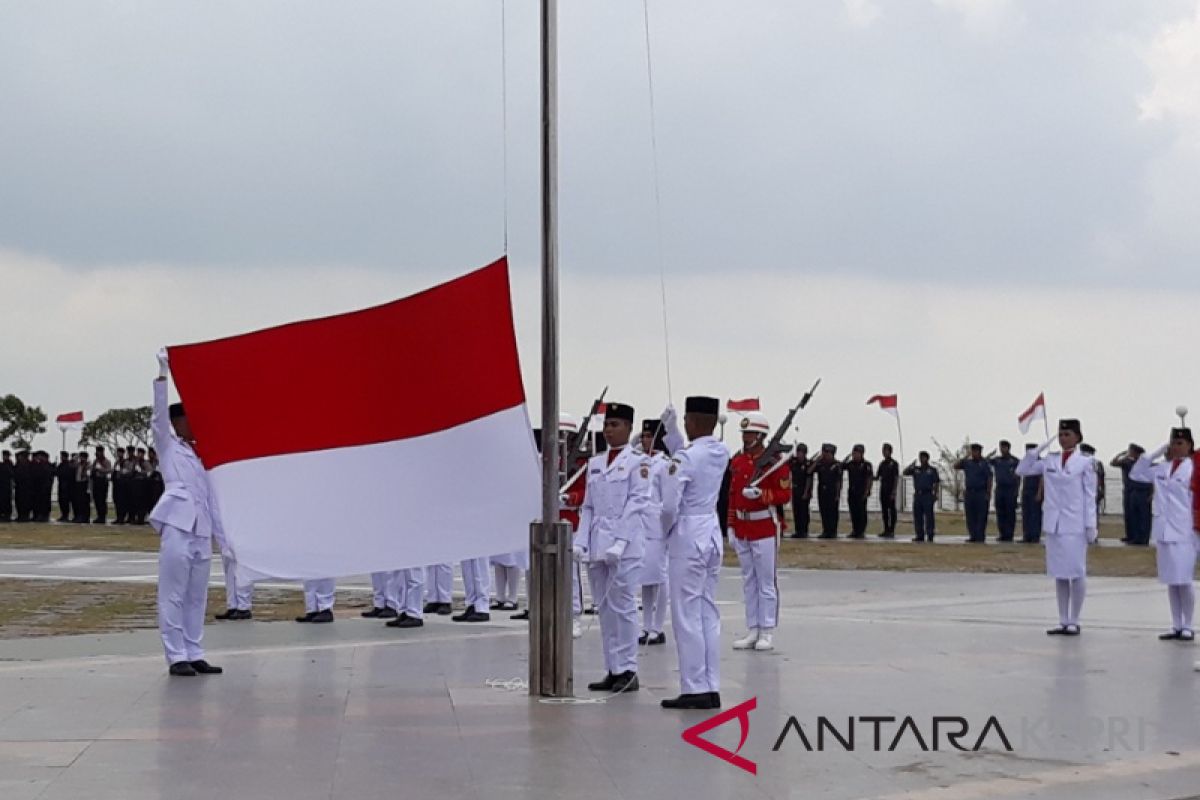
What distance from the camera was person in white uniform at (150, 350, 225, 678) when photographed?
13.0m

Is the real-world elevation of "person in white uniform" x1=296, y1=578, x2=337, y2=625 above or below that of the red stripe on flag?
below

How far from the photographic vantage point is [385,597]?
1900cm

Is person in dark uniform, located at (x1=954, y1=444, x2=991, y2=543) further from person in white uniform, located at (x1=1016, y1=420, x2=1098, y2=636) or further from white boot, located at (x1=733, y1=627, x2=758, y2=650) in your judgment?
white boot, located at (x1=733, y1=627, x2=758, y2=650)

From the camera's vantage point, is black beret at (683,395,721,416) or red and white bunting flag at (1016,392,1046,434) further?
red and white bunting flag at (1016,392,1046,434)

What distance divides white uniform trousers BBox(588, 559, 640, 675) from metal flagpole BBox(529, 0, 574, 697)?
675 millimetres

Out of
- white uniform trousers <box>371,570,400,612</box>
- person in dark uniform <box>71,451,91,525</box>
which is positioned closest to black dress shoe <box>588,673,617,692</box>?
white uniform trousers <box>371,570,400,612</box>

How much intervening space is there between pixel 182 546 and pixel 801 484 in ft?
81.5

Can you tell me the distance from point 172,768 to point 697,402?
4363mm

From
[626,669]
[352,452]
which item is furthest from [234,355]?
[626,669]

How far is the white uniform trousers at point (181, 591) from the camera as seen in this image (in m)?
13.0

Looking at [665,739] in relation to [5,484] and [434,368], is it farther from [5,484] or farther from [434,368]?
[5,484]

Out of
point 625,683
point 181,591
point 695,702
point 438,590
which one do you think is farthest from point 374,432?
point 438,590

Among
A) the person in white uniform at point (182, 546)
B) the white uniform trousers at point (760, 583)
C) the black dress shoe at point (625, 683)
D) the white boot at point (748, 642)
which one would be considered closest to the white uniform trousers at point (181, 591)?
the person in white uniform at point (182, 546)

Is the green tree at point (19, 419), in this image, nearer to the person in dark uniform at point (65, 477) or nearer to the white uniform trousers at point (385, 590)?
the person in dark uniform at point (65, 477)
